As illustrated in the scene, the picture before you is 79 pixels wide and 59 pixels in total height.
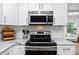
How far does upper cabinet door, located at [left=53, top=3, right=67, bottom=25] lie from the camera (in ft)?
10.5

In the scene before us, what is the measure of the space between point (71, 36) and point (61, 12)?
948mm

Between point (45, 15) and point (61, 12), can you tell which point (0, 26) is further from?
point (61, 12)

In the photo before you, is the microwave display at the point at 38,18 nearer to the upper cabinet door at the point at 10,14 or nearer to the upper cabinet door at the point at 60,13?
the upper cabinet door at the point at 60,13

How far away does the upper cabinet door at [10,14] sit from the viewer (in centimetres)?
320

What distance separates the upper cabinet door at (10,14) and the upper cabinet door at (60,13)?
3.07 ft

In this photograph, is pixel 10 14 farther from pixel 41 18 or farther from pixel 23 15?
pixel 41 18

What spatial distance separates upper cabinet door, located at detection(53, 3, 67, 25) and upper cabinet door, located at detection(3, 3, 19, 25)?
94 cm

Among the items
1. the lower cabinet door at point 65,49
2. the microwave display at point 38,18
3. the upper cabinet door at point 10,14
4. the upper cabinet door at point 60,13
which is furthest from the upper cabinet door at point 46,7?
the lower cabinet door at point 65,49

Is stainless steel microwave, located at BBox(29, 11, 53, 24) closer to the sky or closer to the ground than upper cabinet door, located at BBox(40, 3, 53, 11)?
closer to the ground

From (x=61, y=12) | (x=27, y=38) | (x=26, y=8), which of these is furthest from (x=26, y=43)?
(x=61, y=12)

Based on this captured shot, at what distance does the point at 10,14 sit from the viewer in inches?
127

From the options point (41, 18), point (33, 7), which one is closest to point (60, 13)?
point (41, 18)

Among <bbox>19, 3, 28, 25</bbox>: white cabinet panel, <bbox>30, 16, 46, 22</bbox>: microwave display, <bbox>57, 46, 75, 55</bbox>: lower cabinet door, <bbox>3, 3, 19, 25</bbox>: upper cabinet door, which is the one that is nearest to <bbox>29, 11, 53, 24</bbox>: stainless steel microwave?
<bbox>30, 16, 46, 22</bbox>: microwave display

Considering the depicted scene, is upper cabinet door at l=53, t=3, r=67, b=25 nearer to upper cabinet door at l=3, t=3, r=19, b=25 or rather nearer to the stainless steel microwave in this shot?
the stainless steel microwave
